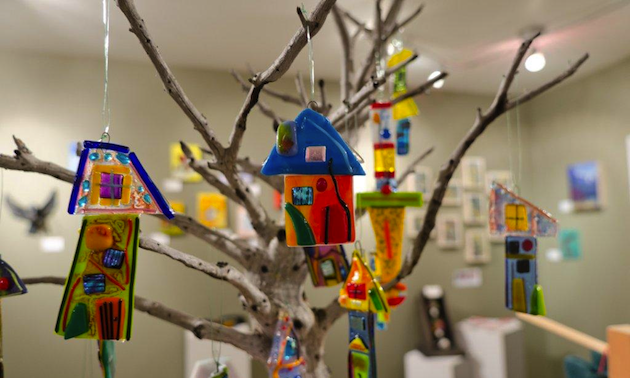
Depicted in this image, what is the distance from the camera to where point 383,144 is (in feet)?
→ 5.12

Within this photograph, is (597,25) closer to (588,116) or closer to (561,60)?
(561,60)

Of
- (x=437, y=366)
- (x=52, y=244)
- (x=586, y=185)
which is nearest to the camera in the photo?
(x=52, y=244)

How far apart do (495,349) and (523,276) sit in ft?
7.46

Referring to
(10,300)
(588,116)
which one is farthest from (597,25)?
(10,300)

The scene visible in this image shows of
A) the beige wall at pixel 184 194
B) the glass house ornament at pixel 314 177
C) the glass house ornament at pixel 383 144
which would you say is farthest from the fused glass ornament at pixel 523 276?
the beige wall at pixel 184 194

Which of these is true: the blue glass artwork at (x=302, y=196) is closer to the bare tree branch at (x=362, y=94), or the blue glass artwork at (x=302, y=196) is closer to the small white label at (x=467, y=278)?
the bare tree branch at (x=362, y=94)

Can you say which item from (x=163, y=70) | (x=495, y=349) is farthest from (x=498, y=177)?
(x=163, y=70)

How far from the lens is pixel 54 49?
9.48 ft

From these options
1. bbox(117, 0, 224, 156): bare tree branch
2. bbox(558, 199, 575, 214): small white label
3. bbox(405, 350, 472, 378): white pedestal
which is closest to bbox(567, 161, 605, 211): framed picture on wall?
bbox(558, 199, 575, 214): small white label

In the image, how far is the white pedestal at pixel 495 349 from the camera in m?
3.45

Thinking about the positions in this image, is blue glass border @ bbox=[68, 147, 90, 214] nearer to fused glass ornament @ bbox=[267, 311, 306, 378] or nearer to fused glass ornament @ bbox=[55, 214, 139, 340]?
fused glass ornament @ bbox=[55, 214, 139, 340]

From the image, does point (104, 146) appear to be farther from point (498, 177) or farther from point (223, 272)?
point (498, 177)

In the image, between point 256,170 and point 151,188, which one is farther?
point 256,170

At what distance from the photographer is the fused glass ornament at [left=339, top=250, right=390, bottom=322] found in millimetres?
1325
